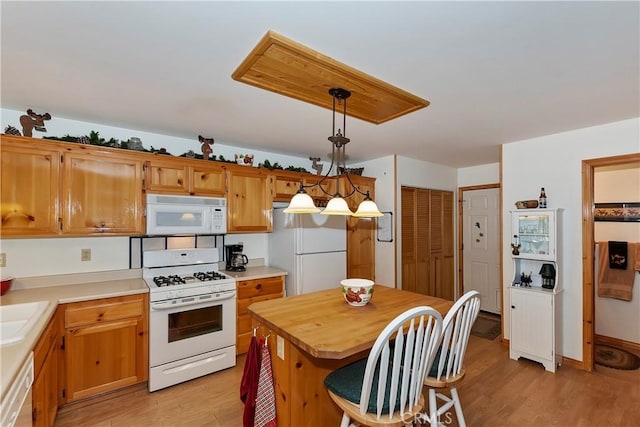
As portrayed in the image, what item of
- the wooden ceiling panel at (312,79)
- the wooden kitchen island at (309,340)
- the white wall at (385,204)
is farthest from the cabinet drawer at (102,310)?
the white wall at (385,204)

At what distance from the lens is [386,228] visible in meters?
4.07

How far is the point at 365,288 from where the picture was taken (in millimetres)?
2047

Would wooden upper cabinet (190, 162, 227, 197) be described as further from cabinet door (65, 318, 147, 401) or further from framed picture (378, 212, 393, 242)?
framed picture (378, 212, 393, 242)

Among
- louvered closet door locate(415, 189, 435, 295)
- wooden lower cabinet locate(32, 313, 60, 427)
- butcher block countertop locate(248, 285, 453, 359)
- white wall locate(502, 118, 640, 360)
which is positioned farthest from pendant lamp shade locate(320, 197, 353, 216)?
louvered closet door locate(415, 189, 435, 295)

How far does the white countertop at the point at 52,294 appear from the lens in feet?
4.36

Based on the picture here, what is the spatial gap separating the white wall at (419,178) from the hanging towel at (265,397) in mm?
2490

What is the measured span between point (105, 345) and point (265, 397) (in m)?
1.51

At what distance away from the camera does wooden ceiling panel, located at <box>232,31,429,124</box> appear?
1603 mm

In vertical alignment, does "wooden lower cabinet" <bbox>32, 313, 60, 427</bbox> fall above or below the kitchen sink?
below

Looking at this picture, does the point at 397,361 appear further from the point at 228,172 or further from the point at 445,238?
the point at 445,238

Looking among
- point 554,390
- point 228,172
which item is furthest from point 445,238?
point 228,172

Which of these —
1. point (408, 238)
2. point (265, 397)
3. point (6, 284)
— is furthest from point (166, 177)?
point (408, 238)

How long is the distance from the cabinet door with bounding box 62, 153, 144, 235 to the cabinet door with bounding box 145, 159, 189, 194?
0.08 m

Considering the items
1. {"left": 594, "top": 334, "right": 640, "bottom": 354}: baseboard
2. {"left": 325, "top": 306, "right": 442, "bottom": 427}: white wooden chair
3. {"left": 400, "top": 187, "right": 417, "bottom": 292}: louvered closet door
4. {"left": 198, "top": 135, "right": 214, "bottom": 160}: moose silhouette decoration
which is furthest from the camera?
{"left": 400, "top": 187, "right": 417, "bottom": 292}: louvered closet door
